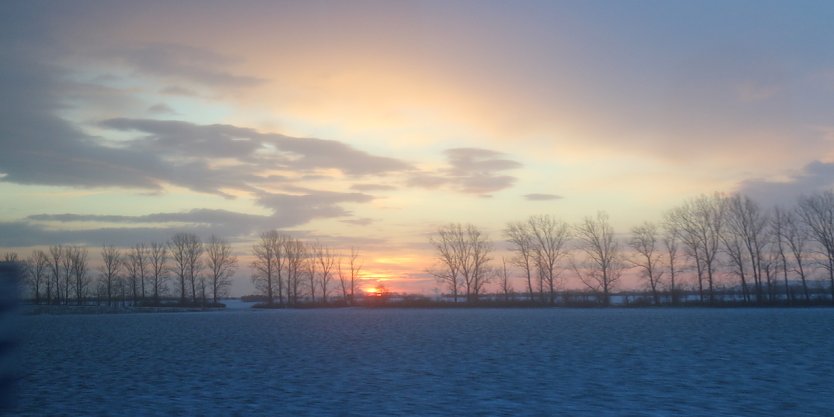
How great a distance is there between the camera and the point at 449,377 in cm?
1463

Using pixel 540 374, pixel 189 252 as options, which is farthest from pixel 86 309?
pixel 540 374

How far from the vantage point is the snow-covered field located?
11.0 meters

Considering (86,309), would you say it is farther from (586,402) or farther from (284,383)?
(586,402)

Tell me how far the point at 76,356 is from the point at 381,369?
1242 centimetres

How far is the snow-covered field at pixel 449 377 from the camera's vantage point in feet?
36.0

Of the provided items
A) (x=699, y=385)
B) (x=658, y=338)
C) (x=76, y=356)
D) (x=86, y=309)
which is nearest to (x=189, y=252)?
(x=86, y=309)

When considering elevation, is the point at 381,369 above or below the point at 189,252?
below

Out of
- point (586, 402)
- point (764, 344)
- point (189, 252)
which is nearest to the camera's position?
point (586, 402)

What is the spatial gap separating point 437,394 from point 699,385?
546cm

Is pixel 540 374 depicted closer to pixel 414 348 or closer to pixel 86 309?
pixel 414 348

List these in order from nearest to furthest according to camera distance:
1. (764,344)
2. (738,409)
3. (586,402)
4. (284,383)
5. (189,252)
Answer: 1. (738,409)
2. (586,402)
3. (284,383)
4. (764,344)
5. (189,252)

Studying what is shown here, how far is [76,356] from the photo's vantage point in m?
21.7

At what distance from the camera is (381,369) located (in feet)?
53.3

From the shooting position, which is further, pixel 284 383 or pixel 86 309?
pixel 86 309
